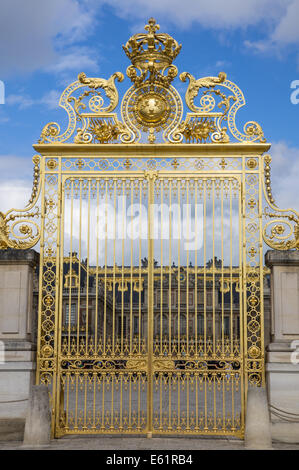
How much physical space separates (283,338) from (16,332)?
396 centimetres

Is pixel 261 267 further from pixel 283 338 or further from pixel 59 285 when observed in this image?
pixel 59 285

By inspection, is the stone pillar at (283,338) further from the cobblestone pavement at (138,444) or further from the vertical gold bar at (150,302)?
the vertical gold bar at (150,302)

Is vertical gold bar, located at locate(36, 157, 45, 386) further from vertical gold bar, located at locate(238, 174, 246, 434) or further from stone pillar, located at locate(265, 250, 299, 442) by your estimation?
stone pillar, located at locate(265, 250, 299, 442)

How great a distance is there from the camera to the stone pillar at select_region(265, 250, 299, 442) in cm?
877

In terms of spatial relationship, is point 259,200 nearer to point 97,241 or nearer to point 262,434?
point 97,241

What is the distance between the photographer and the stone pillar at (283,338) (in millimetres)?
8773

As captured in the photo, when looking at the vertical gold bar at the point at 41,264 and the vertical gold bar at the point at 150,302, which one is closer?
the vertical gold bar at the point at 150,302

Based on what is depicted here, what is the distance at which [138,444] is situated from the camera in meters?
8.44

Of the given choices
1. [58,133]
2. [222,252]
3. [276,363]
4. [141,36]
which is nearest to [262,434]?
[276,363]

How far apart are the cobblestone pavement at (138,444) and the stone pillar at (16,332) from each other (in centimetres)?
62

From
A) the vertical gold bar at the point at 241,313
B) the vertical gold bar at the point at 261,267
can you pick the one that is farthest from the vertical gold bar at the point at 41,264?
the vertical gold bar at the point at 261,267

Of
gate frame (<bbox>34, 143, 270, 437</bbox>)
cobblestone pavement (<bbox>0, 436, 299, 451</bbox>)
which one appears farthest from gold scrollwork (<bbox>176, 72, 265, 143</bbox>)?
cobblestone pavement (<bbox>0, 436, 299, 451</bbox>)

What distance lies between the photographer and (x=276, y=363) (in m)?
8.85

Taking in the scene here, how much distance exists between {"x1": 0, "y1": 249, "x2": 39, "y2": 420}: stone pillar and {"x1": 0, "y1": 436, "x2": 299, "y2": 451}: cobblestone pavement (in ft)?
2.04
